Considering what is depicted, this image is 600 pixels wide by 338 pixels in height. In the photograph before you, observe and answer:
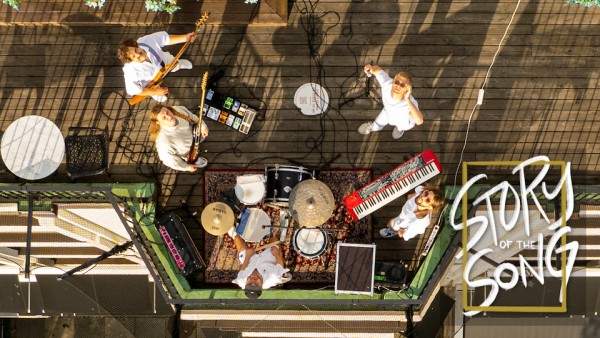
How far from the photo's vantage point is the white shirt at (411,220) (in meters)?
6.31

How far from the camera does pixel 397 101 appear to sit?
6.22 m

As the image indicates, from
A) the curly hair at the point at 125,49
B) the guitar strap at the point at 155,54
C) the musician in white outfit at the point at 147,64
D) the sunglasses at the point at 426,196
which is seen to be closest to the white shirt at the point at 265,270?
the sunglasses at the point at 426,196

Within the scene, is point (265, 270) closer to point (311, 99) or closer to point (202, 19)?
point (311, 99)

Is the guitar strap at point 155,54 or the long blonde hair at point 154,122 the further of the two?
the guitar strap at point 155,54

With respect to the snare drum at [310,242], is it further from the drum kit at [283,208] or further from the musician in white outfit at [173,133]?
the musician in white outfit at [173,133]

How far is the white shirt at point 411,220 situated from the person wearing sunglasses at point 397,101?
3.85 feet

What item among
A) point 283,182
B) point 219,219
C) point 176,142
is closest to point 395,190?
point 283,182

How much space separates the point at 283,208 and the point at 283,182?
0.58 metres

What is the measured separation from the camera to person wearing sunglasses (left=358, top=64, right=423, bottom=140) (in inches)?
232

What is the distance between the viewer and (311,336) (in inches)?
301

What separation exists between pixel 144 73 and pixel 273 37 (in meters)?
2.58

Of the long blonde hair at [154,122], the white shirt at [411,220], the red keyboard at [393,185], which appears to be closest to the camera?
the long blonde hair at [154,122]

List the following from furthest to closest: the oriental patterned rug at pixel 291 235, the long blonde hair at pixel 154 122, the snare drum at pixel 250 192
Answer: the oriental patterned rug at pixel 291 235, the snare drum at pixel 250 192, the long blonde hair at pixel 154 122

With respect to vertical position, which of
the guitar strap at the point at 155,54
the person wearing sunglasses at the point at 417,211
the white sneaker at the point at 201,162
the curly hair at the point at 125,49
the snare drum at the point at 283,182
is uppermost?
the guitar strap at the point at 155,54
